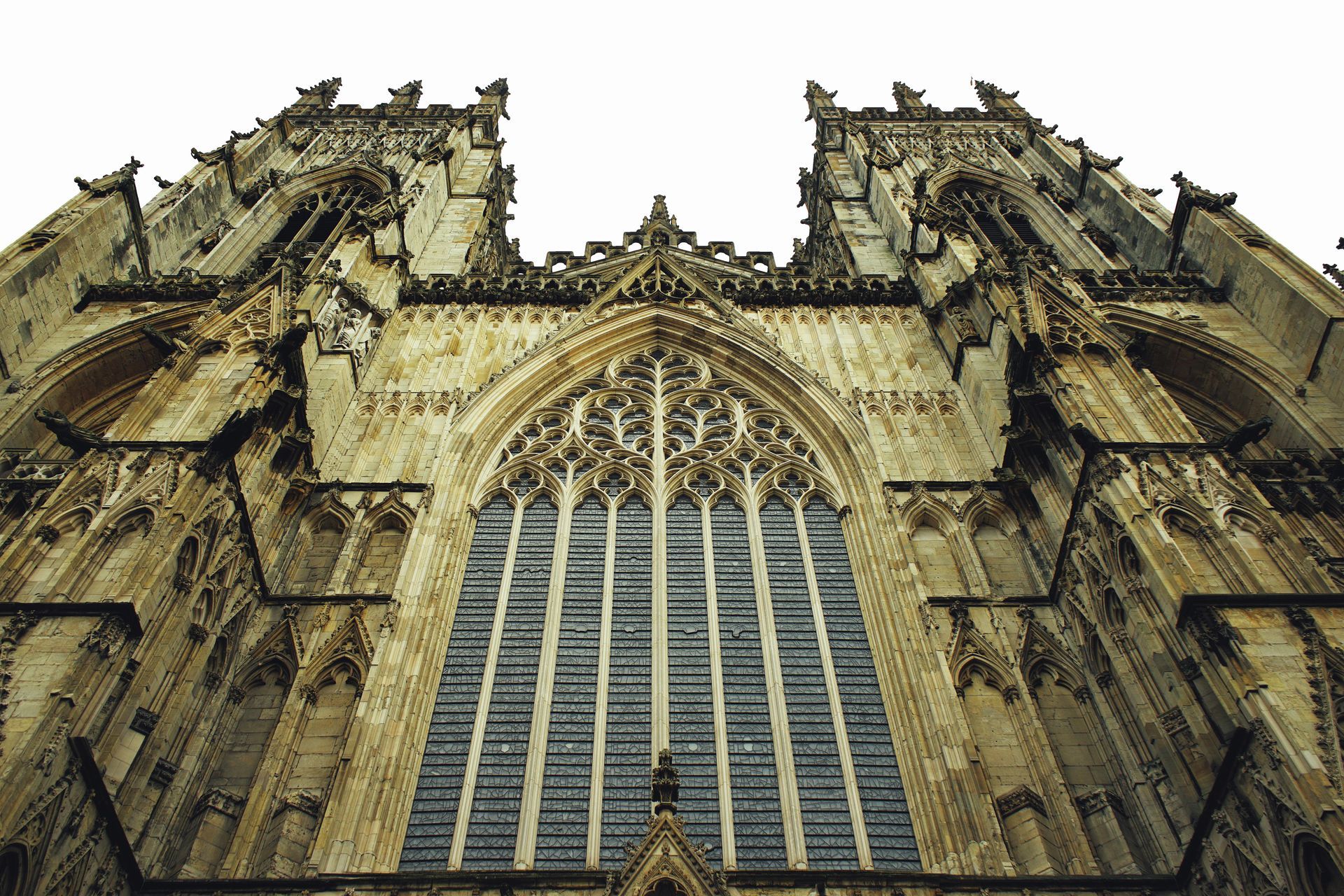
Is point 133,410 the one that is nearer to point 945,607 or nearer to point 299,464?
point 299,464

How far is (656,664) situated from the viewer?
12.0m

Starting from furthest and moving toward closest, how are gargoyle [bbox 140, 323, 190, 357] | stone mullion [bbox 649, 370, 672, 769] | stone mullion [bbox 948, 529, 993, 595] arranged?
1. gargoyle [bbox 140, 323, 190, 357]
2. stone mullion [bbox 948, 529, 993, 595]
3. stone mullion [bbox 649, 370, 672, 769]

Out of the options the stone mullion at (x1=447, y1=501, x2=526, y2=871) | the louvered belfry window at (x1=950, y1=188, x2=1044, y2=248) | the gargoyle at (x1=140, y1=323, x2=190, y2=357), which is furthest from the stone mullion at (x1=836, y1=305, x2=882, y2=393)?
the gargoyle at (x1=140, y1=323, x2=190, y2=357)

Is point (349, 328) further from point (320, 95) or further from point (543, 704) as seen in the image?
point (320, 95)

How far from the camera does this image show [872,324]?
18797 mm

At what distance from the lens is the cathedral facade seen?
8.65 metres

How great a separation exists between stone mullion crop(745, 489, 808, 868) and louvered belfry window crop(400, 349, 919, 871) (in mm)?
24

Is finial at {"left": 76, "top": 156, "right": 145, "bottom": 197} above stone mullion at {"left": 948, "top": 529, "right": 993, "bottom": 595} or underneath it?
above

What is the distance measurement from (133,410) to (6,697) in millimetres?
4556

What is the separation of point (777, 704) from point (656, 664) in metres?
1.45

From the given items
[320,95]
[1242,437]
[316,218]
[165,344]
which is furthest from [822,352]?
[320,95]

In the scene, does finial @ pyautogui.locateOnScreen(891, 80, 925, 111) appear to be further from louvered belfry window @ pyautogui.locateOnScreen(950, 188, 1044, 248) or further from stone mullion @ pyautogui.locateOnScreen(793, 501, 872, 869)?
stone mullion @ pyautogui.locateOnScreen(793, 501, 872, 869)

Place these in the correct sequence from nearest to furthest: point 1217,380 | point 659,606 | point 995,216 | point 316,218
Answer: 1. point 659,606
2. point 1217,380
3. point 316,218
4. point 995,216

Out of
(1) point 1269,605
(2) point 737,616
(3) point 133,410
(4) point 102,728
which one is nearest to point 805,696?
(2) point 737,616
